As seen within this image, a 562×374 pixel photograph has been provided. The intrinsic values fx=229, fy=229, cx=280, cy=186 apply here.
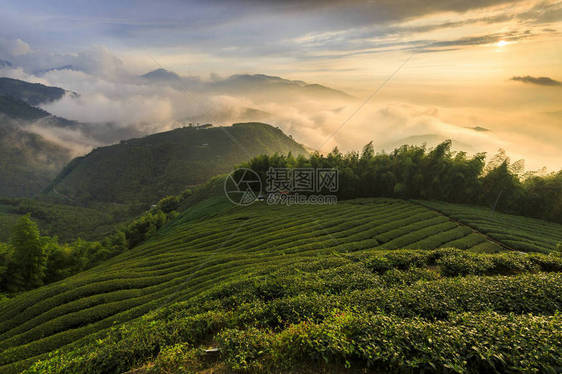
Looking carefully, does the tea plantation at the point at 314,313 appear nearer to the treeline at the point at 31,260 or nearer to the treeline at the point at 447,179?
the treeline at the point at 447,179

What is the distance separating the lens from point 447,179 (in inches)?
1817

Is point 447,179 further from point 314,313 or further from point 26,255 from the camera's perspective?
point 26,255

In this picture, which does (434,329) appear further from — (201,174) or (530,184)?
(201,174)

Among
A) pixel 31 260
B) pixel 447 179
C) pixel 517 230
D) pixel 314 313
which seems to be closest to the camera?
pixel 314 313

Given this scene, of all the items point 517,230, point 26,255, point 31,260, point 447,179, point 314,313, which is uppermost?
point 314,313

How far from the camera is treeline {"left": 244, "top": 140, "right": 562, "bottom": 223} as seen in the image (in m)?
39.5

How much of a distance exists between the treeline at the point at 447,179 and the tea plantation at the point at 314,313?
16.6m

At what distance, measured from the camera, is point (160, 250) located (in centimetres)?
3341

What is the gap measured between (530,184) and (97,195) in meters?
253

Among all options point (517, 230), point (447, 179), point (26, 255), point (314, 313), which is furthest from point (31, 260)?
point (447, 179)

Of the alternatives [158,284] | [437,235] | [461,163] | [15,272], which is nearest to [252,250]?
[158,284]

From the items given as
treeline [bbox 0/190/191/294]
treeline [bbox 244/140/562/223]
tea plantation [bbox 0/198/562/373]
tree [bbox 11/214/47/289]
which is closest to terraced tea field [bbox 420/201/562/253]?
tea plantation [bbox 0/198/562/373]

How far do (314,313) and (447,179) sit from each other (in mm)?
49329

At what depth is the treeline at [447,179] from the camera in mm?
39469
